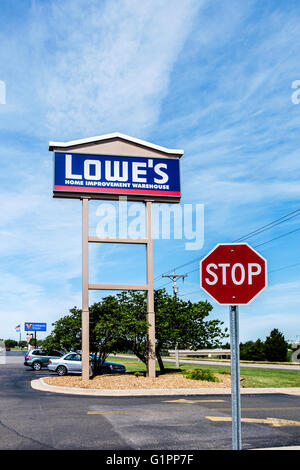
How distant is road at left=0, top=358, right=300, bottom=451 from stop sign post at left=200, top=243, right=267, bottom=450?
4.58 metres

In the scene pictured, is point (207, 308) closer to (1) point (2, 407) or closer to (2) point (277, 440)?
(1) point (2, 407)

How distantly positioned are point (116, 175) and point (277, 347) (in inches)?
1384

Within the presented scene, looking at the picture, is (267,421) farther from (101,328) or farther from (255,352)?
(255,352)

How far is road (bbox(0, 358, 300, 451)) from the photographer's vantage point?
31.0ft

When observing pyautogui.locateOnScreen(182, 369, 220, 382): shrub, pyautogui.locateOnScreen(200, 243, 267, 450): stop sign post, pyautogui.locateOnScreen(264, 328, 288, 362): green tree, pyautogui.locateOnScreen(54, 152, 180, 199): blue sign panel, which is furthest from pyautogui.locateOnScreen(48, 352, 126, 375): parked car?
pyautogui.locateOnScreen(264, 328, 288, 362): green tree

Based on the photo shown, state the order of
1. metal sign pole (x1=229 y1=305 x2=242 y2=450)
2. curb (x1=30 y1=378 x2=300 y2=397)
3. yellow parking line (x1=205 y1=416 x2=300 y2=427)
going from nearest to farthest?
metal sign pole (x1=229 y1=305 x2=242 y2=450) < yellow parking line (x1=205 y1=416 x2=300 y2=427) < curb (x1=30 y1=378 x2=300 y2=397)

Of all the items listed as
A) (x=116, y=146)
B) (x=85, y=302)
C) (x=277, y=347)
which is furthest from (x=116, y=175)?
(x=277, y=347)

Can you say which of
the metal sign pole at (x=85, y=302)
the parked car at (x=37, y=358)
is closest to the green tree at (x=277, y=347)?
the parked car at (x=37, y=358)

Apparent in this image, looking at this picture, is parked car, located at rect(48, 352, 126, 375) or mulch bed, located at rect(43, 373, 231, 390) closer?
mulch bed, located at rect(43, 373, 231, 390)

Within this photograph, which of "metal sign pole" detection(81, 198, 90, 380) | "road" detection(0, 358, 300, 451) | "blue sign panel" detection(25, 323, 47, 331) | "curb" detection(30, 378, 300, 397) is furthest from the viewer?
"blue sign panel" detection(25, 323, 47, 331)

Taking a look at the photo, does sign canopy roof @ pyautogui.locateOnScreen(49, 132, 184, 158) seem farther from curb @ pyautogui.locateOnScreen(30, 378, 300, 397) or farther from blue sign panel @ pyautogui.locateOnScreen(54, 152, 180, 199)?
curb @ pyautogui.locateOnScreen(30, 378, 300, 397)

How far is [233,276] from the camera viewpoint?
224 inches

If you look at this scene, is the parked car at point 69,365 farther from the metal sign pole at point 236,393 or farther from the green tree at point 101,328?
the metal sign pole at point 236,393
